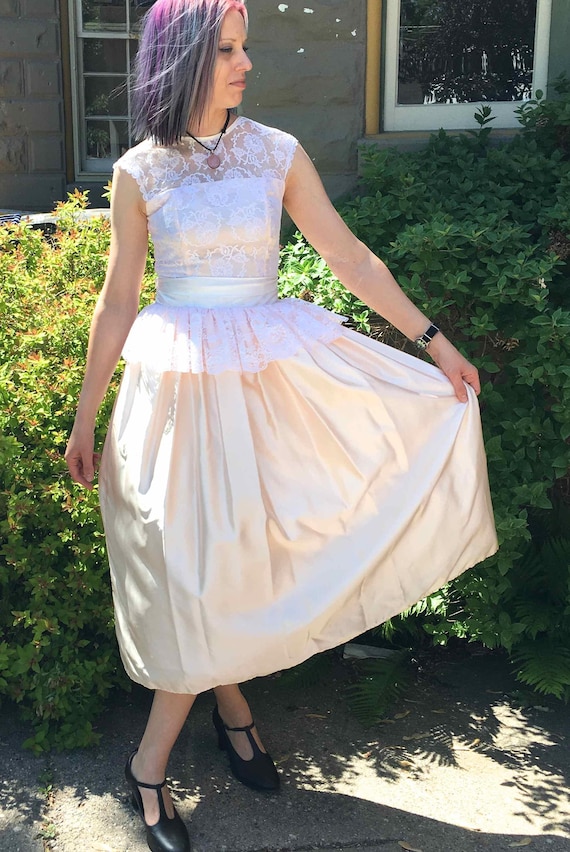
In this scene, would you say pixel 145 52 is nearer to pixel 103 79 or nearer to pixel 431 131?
pixel 431 131

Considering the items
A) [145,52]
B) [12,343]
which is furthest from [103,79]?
[145,52]

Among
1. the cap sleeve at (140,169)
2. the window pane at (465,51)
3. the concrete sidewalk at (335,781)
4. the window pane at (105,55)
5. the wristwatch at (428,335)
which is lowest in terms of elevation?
the concrete sidewalk at (335,781)

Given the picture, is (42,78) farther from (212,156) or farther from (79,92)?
(212,156)

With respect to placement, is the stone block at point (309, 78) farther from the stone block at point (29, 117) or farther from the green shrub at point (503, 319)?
the stone block at point (29, 117)

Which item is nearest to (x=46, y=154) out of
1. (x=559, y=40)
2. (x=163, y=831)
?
(x=559, y=40)

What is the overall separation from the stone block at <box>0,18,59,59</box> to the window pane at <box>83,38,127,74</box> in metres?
0.38

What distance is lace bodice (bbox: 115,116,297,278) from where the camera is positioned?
94.1 inches

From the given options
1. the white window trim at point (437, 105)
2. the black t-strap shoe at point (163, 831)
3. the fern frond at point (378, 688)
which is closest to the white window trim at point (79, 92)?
the white window trim at point (437, 105)

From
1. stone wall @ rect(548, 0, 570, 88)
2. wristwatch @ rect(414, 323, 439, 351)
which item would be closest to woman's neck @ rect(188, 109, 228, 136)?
wristwatch @ rect(414, 323, 439, 351)

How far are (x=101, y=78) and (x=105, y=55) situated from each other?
162mm

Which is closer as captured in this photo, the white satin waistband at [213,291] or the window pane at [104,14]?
the white satin waistband at [213,291]

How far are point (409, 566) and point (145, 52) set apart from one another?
1.46 meters

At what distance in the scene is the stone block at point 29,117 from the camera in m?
6.57

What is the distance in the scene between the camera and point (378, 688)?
324 cm
